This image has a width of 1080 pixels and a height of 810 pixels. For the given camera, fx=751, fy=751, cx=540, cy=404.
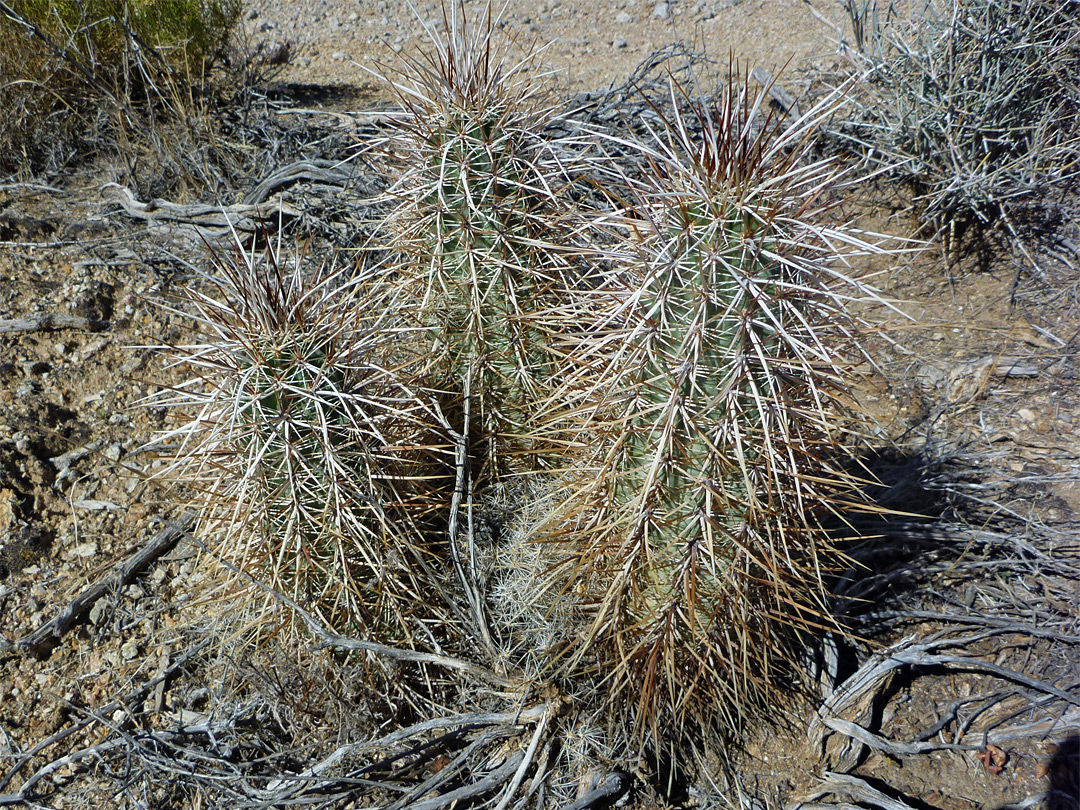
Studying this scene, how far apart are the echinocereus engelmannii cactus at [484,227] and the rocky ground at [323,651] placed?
87 cm

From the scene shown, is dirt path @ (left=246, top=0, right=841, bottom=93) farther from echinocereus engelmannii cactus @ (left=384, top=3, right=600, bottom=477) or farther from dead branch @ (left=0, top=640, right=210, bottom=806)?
dead branch @ (left=0, top=640, right=210, bottom=806)

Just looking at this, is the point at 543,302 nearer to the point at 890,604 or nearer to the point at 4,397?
the point at 890,604

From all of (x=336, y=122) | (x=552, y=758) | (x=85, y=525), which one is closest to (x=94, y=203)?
(x=336, y=122)

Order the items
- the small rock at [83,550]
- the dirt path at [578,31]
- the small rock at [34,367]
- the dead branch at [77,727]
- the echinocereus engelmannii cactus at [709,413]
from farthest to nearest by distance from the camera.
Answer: the dirt path at [578,31] → the small rock at [34,367] → the small rock at [83,550] → the dead branch at [77,727] → the echinocereus engelmannii cactus at [709,413]

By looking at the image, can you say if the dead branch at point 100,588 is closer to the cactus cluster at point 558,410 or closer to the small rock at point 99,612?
the small rock at point 99,612

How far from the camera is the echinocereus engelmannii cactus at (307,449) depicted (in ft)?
5.52

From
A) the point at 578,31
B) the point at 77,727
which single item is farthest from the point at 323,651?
the point at 578,31

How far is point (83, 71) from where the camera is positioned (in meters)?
3.85

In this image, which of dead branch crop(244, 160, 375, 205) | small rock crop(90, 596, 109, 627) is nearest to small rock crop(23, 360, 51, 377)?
small rock crop(90, 596, 109, 627)

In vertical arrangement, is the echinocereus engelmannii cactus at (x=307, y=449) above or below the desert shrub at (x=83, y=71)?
below

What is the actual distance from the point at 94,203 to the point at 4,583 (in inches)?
83.4

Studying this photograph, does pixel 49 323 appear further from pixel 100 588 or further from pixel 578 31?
pixel 578 31

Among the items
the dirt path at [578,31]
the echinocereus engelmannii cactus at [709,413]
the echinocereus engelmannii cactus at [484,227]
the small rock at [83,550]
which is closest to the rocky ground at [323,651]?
the small rock at [83,550]

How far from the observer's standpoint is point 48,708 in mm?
2189
